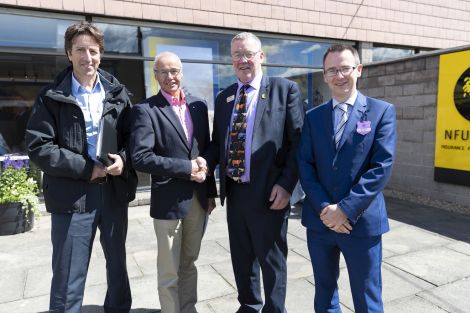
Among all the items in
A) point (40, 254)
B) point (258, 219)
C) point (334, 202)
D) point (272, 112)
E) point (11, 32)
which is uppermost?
point (11, 32)

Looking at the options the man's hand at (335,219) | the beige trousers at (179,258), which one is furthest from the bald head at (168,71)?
the man's hand at (335,219)

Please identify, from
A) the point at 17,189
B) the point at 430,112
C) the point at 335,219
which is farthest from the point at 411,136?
the point at 17,189

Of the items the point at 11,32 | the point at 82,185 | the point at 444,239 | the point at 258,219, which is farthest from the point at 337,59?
the point at 11,32

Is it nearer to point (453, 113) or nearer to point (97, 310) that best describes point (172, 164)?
point (97, 310)

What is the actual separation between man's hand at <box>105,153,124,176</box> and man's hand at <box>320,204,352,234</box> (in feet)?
4.32

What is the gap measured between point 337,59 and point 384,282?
2.26 m

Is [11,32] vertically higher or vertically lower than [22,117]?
higher

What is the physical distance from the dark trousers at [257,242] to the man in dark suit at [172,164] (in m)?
0.27

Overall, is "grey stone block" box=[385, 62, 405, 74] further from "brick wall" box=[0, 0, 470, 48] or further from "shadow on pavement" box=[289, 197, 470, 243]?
"shadow on pavement" box=[289, 197, 470, 243]

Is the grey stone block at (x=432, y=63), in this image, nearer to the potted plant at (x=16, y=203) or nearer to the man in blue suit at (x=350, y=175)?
the man in blue suit at (x=350, y=175)

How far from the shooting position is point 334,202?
2150 mm

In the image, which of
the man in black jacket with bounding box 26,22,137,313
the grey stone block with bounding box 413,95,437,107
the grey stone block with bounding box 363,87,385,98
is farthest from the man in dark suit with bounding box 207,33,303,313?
the grey stone block with bounding box 363,87,385,98

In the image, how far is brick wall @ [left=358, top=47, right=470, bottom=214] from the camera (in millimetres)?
5982

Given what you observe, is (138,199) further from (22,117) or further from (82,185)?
(82,185)
